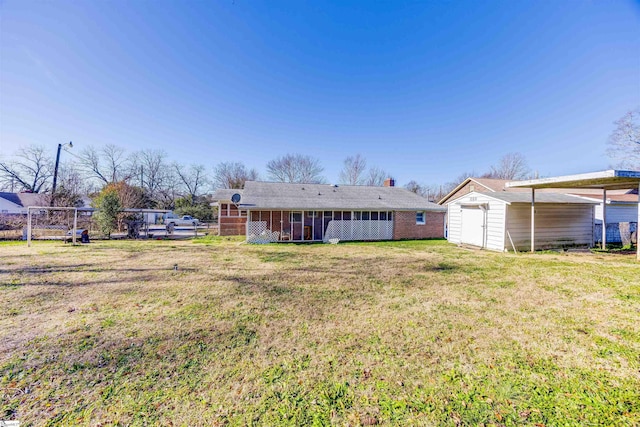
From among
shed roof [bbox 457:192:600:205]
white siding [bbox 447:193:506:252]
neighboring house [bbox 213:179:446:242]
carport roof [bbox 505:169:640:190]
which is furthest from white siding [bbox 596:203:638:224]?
neighboring house [bbox 213:179:446:242]

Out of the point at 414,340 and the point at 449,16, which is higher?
the point at 449,16

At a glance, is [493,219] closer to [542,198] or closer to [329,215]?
[542,198]

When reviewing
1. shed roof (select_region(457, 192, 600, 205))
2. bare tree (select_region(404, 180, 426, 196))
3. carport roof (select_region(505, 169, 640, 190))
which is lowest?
shed roof (select_region(457, 192, 600, 205))

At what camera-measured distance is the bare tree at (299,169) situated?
38.9m

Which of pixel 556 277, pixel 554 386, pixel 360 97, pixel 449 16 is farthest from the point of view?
pixel 360 97

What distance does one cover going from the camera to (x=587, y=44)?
10.3m

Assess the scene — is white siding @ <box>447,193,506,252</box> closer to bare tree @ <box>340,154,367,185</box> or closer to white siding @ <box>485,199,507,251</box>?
white siding @ <box>485,199,507,251</box>

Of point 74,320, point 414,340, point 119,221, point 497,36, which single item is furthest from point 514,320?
point 119,221

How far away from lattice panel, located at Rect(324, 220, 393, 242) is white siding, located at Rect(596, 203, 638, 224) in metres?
13.3

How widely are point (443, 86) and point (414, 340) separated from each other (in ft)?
60.5

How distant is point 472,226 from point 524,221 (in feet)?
7.26

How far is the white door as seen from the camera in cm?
1262

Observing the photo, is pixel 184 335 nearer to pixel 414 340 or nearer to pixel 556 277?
pixel 414 340

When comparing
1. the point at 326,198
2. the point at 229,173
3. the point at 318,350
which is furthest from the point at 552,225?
the point at 229,173
